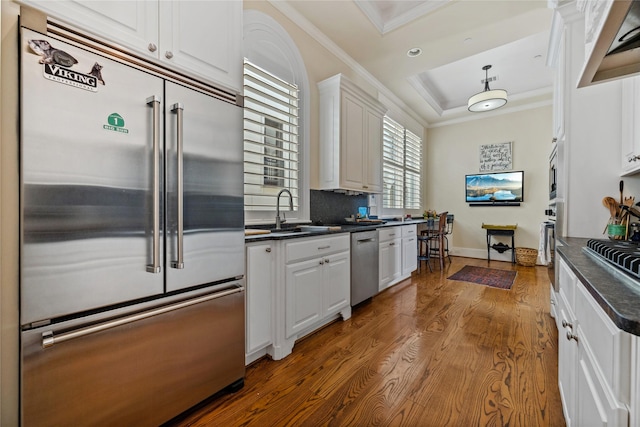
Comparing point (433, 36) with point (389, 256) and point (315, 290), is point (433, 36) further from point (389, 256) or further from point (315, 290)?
point (315, 290)

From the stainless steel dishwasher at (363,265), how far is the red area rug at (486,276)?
6.13 feet

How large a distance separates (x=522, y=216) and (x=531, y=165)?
3.32ft

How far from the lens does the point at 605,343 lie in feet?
2.38

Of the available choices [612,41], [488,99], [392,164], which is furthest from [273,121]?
[488,99]

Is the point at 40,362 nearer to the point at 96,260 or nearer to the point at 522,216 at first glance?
the point at 96,260

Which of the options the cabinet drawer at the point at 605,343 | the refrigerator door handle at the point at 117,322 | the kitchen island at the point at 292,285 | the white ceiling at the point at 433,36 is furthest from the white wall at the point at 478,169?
the refrigerator door handle at the point at 117,322

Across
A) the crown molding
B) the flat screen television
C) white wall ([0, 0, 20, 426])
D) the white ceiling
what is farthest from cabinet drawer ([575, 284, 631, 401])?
the flat screen television

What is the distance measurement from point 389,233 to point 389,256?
0.98 ft

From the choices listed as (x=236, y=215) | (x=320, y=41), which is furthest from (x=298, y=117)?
(x=236, y=215)

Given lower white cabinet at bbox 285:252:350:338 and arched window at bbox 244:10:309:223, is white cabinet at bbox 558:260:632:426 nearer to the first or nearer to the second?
lower white cabinet at bbox 285:252:350:338

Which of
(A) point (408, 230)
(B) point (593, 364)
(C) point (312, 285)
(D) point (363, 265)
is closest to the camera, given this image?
(B) point (593, 364)

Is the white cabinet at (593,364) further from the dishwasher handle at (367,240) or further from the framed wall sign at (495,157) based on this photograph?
the framed wall sign at (495,157)

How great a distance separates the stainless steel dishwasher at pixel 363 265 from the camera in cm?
281

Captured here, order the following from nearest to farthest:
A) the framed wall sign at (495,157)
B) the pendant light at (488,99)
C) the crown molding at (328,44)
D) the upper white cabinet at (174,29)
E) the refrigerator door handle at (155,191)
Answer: the upper white cabinet at (174,29) → the refrigerator door handle at (155,191) → the crown molding at (328,44) → the pendant light at (488,99) → the framed wall sign at (495,157)
